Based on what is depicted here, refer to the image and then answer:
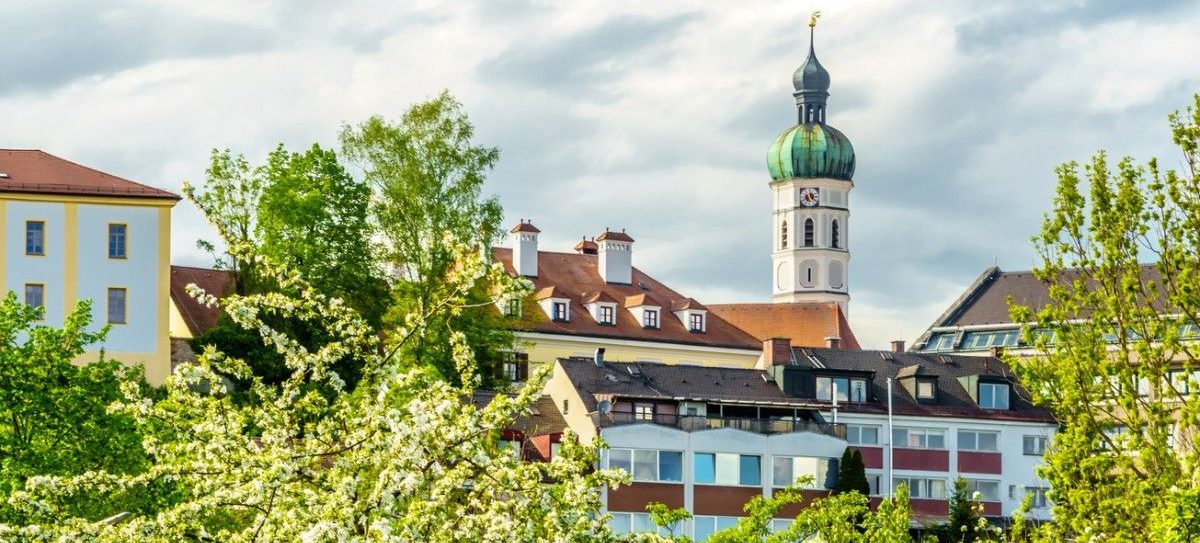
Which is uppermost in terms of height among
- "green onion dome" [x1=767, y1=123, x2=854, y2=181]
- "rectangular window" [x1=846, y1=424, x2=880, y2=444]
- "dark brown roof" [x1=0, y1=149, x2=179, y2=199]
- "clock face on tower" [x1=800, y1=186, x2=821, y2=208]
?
"green onion dome" [x1=767, y1=123, x2=854, y2=181]

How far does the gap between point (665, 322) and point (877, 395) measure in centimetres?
2145

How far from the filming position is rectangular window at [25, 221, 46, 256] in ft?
227

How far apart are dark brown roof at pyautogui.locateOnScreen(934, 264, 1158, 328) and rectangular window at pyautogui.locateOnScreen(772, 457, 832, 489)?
107ft

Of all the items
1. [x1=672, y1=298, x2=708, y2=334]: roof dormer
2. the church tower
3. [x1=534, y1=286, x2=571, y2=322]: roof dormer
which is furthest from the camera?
the church tower

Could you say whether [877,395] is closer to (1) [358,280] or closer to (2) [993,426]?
(2) [993,426]

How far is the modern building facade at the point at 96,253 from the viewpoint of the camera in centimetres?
6881

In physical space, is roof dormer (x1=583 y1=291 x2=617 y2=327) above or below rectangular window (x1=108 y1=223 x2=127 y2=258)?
below

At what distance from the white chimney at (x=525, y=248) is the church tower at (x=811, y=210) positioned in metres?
56.2

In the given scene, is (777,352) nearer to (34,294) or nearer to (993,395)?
(993,395)

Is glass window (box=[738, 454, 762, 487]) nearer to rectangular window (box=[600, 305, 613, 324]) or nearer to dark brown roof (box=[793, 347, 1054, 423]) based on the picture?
dark brown roof (box=[793, 347, 1054, 423])

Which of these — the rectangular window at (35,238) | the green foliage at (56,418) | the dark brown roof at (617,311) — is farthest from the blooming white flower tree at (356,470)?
the dark brown roof at (617,311)

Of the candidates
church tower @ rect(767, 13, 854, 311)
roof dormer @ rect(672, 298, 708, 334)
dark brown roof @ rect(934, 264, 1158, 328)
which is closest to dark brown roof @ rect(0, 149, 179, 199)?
roof dormer @ rect(672, 298, 708, 334)

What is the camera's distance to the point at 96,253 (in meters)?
69.8

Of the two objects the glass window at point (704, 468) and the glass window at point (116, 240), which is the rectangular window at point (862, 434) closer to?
the glass window at point (704, 468)
